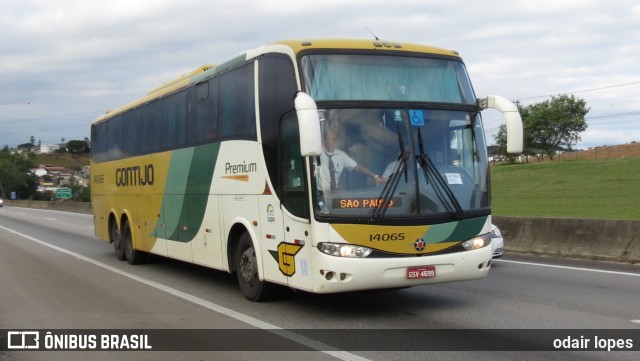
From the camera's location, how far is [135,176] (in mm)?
14500

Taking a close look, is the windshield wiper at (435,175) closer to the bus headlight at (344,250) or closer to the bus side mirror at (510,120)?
the bus side mirror at (510,120)

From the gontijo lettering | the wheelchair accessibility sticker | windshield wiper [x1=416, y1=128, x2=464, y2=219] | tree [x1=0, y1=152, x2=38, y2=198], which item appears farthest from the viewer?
tree [x1=0, y1=152, x2=38, y2=198]

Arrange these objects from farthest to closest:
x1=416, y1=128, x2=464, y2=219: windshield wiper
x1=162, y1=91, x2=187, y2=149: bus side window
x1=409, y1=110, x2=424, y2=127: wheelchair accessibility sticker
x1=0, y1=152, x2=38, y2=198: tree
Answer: x1=0, y1=152, x2=38, y2=198: tree, x1=162, y1=91, x2=187, y2=149: bus side window, x1=409, y1=110, x2=424, y2=127: wheelchair accessibility sticker, x1=416, y1=128, x2=464, y2=219: windshield wiper

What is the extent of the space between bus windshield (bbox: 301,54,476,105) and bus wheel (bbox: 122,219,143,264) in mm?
8072

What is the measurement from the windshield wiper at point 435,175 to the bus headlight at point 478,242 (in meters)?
0.38

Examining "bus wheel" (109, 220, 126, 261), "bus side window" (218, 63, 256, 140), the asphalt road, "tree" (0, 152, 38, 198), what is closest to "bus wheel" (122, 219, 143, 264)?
"bus wheel" (109, 220, 126, 261)

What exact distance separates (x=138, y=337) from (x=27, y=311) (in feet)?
8.86

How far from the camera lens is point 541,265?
1339 centimetres

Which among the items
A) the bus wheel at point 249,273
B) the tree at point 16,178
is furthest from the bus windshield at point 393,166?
the tree at point 16,178

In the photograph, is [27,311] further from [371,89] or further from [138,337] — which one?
[371,89]

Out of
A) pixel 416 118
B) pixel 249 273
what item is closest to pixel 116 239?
pixel 249 273

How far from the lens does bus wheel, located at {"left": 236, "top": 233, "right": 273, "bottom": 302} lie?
945 centimetres

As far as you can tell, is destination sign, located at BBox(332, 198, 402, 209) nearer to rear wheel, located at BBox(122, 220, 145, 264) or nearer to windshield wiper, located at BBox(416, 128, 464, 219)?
windshield wiper, located at BBox(416, 128, 464, 219)

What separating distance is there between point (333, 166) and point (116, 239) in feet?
32.1
